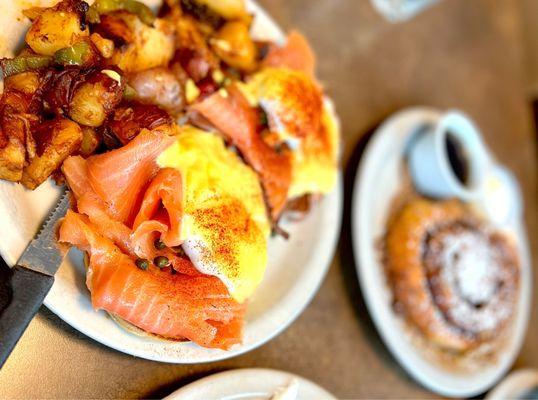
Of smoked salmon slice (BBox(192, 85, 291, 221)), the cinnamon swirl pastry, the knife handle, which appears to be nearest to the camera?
the knife handle

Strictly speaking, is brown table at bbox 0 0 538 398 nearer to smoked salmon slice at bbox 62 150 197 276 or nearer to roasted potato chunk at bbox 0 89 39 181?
smoked salmon slice at bbox 62 150 197 276

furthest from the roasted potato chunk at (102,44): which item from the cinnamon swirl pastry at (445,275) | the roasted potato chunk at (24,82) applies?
the cinnamon swirl pastry at (445,275)

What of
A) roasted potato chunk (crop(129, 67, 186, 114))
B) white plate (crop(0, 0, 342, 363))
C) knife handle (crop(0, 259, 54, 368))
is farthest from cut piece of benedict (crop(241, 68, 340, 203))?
knife handle (crop(0, 259, 54, 368))

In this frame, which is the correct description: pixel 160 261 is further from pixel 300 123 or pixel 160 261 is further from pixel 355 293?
pixel 355 293

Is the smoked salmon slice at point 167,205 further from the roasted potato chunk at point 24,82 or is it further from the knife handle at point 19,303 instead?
the roasted potato chunk at point 24,82

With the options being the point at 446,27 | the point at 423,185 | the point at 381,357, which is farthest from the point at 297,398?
the point at 446,27

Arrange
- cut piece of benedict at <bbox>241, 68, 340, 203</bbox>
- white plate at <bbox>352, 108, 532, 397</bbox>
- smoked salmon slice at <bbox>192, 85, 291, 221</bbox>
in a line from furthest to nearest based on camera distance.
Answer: white plate at <bbox>352, 108, 532, 397</bbox> → cut piece of benedict at <bbox>241, 68, 340, 203</bbox> → smoked salmon slice at <bbox>192, 85, 291, 221</bbox>

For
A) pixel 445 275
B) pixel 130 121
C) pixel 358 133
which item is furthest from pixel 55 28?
pixel 445 275
